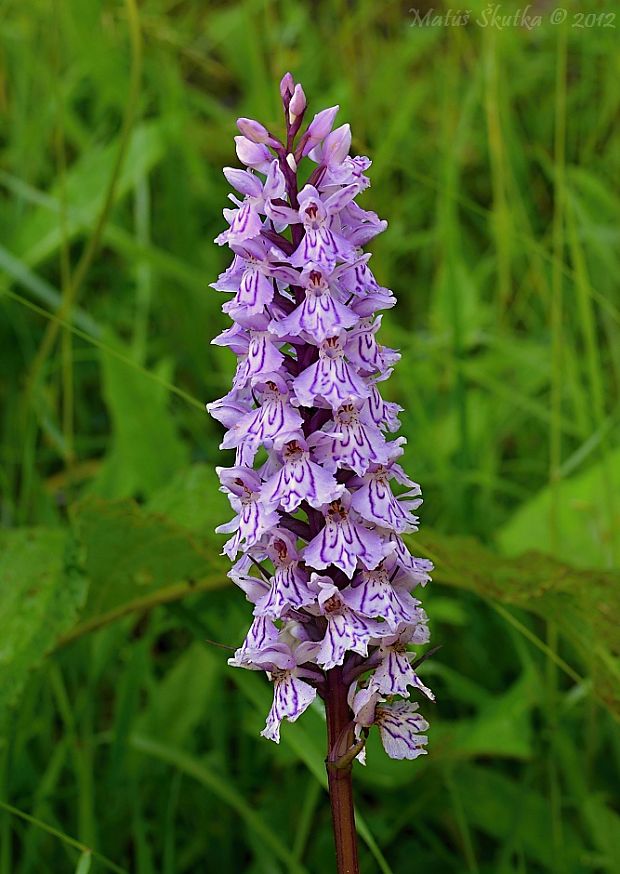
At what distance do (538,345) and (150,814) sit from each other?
176cm

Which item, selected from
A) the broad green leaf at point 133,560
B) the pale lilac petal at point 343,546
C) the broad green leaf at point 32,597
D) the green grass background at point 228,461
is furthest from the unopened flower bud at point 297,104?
the broad green leaf at point 32,597

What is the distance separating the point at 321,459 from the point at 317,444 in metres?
0.02

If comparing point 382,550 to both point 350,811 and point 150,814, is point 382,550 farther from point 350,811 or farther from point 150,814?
point 150,814

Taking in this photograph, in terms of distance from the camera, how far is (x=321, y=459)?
121cm

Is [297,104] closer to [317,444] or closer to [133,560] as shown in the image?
[317,444]

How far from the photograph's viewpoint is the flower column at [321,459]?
1.19 meters

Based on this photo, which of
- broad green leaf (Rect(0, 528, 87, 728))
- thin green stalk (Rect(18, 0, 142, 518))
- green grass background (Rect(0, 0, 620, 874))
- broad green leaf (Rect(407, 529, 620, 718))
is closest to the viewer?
broad green leaf (Rect(407, 529, 620, 718))

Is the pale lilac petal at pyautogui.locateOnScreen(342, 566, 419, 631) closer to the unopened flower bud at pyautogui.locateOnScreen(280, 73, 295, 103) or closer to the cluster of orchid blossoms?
the cluster of orchid blossoms

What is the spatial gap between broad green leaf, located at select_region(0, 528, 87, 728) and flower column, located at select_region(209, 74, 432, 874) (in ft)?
2.00

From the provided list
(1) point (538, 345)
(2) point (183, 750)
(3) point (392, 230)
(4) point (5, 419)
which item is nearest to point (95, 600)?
(2) point (183, 750)

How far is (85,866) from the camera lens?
1.54m

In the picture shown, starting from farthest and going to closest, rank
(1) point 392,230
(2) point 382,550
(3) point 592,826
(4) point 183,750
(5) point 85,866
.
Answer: (1) point 392,230 → (4) point 183,750 → (3) point 592,826 → (5) point 85,866 → (2) point 382,550

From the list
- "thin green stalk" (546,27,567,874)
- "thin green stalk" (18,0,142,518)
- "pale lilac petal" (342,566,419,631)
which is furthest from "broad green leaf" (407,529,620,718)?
"thin green stalk" (18,0,142,518)

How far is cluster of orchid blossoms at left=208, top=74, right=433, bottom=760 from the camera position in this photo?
1.19 m
